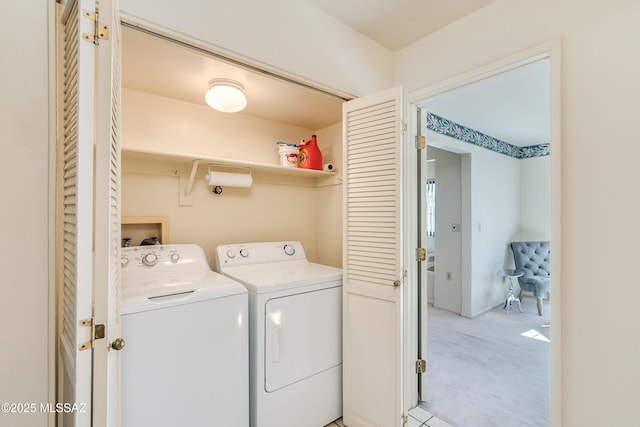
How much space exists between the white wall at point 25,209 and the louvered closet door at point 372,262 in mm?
1407

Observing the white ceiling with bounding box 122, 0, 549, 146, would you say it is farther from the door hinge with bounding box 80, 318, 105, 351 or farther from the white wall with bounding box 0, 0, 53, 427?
the door hinge with bounding box 80, 318, 105, 351

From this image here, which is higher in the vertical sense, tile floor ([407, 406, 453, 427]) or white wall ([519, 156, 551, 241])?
white wall ([519, 156, 551, 241])

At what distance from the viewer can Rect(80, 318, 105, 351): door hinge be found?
2.48 ft

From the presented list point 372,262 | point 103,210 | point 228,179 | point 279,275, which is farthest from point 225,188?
point 103,210

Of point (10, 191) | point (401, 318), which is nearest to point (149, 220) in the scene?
point (10, 191)

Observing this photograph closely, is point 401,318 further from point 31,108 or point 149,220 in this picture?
point 31,108

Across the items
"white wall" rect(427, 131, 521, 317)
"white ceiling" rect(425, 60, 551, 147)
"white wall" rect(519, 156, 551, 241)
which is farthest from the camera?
"white wall" rect(519, 156, 551, 241)

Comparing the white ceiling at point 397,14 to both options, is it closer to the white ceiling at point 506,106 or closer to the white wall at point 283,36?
the white wall at point 283,36

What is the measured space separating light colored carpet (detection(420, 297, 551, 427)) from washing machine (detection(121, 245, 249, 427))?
147 centimetres

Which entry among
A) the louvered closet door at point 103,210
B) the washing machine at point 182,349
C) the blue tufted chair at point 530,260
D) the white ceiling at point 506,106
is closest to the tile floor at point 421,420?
the washing machine at point 182,349

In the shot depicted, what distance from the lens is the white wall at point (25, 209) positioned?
3.27 feet

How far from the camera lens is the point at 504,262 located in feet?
14.5

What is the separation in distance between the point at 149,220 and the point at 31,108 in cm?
92

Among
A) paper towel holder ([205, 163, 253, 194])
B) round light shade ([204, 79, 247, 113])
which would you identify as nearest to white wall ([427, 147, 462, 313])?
paper towel holder ([205, 163, 253, 194])
